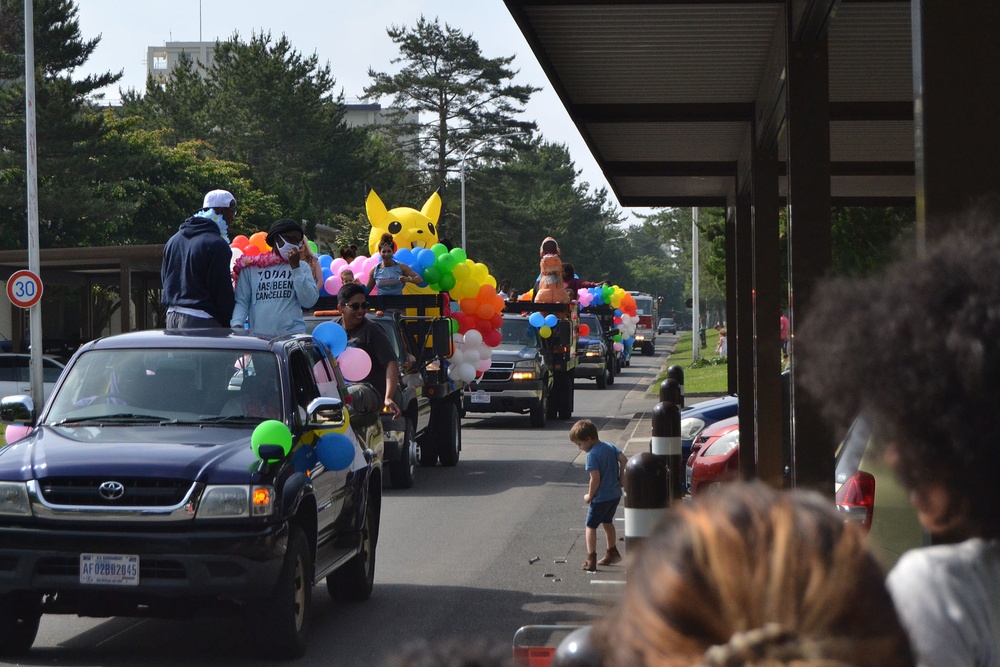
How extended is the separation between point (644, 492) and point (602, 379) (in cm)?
3292

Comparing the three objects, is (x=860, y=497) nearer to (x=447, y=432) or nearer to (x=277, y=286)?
(x=277, y=286)

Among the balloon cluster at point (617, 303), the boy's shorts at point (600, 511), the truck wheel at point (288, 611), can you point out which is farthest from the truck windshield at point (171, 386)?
the balloon cluster at point (617, 303)

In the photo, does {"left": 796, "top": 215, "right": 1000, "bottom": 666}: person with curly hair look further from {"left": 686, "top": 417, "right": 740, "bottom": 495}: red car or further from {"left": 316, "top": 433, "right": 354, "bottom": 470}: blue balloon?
{"left": 686, "top": 417, "right": 740, "bottom": 495}: red car

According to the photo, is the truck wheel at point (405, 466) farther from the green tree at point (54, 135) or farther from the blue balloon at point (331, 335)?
the green tree at point (54, 135)

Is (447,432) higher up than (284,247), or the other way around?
(284,247)

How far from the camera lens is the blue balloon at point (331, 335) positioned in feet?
36.5

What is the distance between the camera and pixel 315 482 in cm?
797

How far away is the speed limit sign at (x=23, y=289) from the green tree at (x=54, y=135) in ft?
72.1

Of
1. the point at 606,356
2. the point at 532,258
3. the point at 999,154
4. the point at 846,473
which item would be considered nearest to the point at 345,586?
the point at 846,473

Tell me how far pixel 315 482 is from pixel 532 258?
259 feet

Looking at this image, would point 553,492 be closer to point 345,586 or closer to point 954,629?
point 345,586

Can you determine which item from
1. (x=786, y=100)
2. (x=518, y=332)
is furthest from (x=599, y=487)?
(x=518, y=332)

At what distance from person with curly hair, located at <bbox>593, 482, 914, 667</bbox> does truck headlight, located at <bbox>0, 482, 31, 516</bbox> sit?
6.30 metres

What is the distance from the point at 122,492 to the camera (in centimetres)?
711
